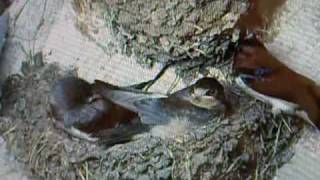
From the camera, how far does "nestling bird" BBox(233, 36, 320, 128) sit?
3055 mm

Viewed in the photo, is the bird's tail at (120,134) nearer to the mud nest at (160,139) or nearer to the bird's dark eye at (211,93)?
the mud nest at (160,139)

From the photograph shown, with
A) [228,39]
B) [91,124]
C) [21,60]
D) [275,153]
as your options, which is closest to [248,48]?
[228,39]

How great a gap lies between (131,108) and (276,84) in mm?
427

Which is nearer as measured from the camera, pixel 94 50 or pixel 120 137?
pixel 120 137

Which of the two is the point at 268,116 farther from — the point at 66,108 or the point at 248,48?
the point at 66,108

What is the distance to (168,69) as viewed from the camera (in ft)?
→ 10.8

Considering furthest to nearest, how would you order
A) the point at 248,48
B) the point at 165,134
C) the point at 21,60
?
the point at 21,60 → the point at 248,48 → the point at 165,134

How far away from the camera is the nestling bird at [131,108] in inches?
118

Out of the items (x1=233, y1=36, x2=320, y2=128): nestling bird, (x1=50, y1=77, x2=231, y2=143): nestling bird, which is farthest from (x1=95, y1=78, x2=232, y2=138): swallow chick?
(x1=233, y1=36, x2=320, y2=128): nestling bird

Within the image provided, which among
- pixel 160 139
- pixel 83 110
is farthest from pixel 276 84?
pixel 83 110

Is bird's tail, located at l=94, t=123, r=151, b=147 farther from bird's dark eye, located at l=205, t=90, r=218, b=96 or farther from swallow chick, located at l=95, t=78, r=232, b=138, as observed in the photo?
bird's dark eye, located at l=205, t=90, r=218, b=96

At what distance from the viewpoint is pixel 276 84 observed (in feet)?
10.1

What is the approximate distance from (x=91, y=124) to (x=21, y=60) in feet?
1.70

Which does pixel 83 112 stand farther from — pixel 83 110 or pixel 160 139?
pixel 160 139
